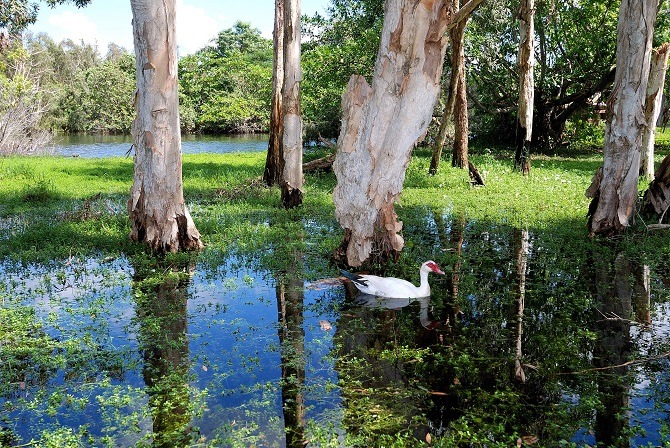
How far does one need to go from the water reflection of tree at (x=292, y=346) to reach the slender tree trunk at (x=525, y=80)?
991 centimetres

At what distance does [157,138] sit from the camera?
9125 mm

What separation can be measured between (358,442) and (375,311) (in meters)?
2.80

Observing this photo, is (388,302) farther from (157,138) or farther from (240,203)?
(240,203)

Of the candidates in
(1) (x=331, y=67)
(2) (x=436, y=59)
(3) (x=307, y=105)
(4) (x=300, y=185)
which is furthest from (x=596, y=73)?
(2) (x=436, y=59)

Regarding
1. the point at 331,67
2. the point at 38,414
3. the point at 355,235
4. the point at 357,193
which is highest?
the point at 331,67

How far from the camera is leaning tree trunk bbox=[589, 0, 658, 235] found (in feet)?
31.1

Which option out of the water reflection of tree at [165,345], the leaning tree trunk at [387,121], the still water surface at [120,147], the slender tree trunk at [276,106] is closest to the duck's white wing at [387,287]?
the leaning tree trunk at [387,121]

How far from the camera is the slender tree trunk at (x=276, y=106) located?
14.5 meters

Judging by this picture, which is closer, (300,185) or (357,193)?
(357,193)

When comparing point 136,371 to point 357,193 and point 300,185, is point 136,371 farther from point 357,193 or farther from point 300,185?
point 300,185

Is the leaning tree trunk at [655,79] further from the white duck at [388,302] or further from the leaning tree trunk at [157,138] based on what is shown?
the leaning tree trunk at [157,138]

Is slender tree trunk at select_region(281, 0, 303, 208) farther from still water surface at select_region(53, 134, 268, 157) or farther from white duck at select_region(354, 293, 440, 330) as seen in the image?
still water surface at select_region(53, 134, 268, 157)

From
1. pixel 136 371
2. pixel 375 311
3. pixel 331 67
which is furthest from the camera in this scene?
pixel 331 67

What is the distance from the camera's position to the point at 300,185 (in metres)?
12.5
